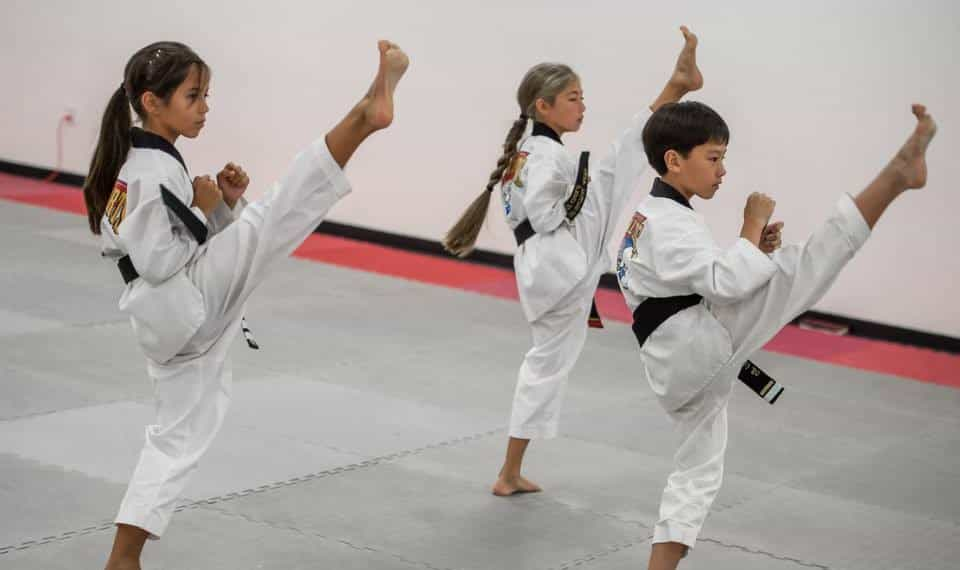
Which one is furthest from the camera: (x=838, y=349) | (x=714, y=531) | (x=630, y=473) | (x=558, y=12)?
(x=558, y=12)

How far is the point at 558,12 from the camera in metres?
8.90

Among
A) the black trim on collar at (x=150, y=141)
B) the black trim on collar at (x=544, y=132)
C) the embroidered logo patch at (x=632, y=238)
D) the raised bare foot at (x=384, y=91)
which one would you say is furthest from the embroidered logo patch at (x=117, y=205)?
the black trim on collar at (x=544, y=132)

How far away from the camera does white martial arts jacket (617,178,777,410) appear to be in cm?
321

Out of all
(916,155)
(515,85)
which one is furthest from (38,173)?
(916,155)

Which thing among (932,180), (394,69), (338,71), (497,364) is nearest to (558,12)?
(338,71)

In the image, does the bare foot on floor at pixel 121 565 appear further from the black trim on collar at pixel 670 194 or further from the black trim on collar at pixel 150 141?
the black trim on collar at pixel 670 194

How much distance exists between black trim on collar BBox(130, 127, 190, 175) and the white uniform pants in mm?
1430

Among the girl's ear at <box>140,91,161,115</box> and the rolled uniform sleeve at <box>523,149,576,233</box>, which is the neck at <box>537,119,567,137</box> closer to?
the rolled uniform sleeve at <box>523,149,576,233</box>

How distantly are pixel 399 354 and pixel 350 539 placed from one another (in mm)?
2618

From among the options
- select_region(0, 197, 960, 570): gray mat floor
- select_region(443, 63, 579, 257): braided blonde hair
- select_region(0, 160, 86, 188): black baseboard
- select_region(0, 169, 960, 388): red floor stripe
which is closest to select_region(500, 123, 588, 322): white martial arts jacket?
select_region(443, 63, 579, 257): braided blonde hair

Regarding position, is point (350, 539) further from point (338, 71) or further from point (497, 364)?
point (338, 71)

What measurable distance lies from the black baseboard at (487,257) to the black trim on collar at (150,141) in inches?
219

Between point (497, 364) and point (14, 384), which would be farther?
point (497, 364)

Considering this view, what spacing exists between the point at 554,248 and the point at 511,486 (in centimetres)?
85
